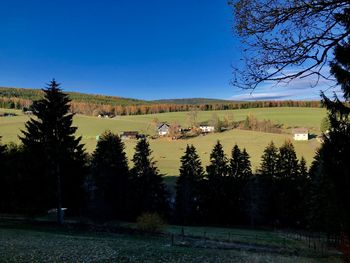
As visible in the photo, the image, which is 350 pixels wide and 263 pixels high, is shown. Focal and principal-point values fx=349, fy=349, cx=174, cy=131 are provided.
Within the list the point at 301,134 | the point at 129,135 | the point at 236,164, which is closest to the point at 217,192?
the point at 236,164

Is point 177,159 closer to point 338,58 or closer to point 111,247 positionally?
point 111,247

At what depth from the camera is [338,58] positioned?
28.2 ft

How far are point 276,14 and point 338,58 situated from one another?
8.72 feet

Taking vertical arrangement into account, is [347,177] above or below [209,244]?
above

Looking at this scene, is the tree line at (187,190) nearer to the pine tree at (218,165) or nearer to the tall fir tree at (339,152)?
the pine tree at (218,165)

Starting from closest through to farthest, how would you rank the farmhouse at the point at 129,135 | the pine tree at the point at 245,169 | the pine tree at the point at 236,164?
the pine tree at the point at 245,169 < the pine tree at the point at 236,164 < the farmhouse at the point at 129,135

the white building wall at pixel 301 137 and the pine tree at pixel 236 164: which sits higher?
the white building wall at pixel 301 137

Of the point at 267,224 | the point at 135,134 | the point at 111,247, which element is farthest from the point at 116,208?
the point at 135,134

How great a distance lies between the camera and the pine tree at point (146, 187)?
52406 mm

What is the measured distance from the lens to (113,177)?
51438mm

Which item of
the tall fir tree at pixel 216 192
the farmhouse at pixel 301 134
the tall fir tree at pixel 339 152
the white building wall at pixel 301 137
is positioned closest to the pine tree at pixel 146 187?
the tall fir tree at pixel 216 192

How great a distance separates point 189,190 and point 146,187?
686cm

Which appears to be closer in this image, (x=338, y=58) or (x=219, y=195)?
(x=338, y=58)

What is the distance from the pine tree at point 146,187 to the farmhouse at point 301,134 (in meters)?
69.5
